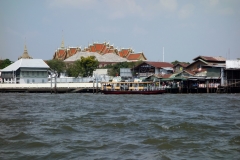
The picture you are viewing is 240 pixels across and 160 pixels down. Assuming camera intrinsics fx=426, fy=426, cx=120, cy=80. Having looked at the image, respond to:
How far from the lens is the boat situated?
141 ft

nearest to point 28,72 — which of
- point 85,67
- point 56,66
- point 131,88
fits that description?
point 85,67

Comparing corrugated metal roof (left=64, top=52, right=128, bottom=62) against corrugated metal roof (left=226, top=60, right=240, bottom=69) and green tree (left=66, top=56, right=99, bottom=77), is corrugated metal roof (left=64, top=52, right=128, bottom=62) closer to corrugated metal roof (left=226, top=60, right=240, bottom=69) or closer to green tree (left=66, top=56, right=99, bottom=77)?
green tree (left=66, top=56, right=99, bottom=77)

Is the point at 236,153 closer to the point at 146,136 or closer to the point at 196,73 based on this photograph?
the point at 146,136

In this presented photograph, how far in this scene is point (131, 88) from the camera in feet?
144

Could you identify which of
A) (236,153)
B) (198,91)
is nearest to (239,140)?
(236,153)

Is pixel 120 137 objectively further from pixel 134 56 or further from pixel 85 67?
pixel 134 56

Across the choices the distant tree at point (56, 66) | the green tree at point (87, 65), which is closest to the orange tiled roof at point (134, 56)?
the distant tree at point (56, 66)

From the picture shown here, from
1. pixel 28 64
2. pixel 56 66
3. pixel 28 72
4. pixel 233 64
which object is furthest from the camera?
pixel 56 66

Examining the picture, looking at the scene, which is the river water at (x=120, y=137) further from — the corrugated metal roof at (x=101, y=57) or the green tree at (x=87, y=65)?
the corrugated metal roof at (x=101, y=57)

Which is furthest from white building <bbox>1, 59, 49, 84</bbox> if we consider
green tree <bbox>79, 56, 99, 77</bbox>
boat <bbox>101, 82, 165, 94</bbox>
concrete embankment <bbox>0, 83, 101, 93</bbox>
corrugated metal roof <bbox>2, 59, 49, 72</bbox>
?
boat <bbox>101, 82, 165, 94</bbox>

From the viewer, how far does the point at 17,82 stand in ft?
180

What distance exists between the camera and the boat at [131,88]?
42941mm

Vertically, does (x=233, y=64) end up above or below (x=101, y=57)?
below

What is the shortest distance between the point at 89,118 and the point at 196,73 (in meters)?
32.9
